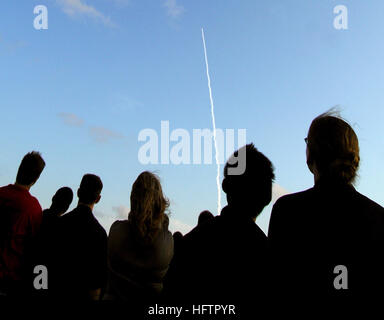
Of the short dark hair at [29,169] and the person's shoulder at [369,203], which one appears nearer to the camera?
the person's shoulder at [369,203]

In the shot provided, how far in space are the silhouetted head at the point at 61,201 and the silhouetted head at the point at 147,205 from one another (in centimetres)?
258

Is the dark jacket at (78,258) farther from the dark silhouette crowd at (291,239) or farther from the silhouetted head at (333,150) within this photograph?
the silhouetted head at (333,150)

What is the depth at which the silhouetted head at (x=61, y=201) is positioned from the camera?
277 inches

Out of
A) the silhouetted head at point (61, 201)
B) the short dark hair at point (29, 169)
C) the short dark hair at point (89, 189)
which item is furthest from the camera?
the silhouetted head at point (61, 201)

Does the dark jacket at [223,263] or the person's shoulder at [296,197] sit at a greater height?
the person's shoulder at [296,197]

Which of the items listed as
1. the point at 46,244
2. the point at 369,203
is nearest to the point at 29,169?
the point at 46,244

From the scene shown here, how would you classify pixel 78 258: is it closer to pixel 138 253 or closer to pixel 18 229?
pixel 18 229

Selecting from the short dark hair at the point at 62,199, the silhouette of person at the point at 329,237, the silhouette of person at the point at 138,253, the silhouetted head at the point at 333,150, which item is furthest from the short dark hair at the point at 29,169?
the silhouetted head at the point at 333,150

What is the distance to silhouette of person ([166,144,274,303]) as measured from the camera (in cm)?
303

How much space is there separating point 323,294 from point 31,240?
13.9ft

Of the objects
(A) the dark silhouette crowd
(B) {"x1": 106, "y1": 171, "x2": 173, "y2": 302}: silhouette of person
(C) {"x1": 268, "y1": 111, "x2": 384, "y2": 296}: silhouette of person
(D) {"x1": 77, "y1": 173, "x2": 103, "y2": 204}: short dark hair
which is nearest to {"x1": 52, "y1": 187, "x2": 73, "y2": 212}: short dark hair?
(D) {"x1": 77, "y1": 173, "x2": 103, "y2": 204}: short dark hair

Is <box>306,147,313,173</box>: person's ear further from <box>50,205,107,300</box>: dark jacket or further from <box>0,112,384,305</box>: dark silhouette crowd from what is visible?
<box>50,205,107,300</box>: dark jacket

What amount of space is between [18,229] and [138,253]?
192 cm
